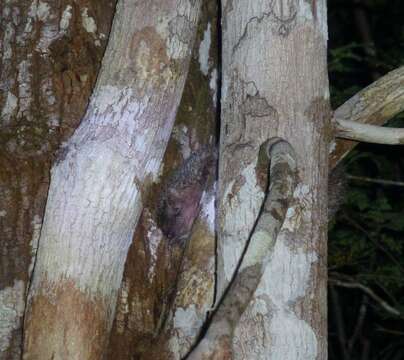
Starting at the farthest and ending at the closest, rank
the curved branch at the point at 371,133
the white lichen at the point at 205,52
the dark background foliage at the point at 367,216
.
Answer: the dark background foliage at the point at 367,216 → the white lichen at the point at 205,52 → the curved branch at the point at 371,133

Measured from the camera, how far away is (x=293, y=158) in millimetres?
1387

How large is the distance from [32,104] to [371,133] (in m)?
0.83

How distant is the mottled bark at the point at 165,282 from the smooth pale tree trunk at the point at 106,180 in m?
0.18

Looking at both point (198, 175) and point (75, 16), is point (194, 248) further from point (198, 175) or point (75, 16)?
point (75, 16)

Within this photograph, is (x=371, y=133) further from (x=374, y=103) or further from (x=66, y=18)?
(x=66, y=18)

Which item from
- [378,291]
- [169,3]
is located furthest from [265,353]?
[378,291]

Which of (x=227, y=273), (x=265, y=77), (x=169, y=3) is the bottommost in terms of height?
(x=227, y=273)

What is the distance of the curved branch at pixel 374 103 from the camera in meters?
1.74

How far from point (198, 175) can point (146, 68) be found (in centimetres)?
35

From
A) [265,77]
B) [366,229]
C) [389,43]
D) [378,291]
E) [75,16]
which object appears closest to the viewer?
[265,77]

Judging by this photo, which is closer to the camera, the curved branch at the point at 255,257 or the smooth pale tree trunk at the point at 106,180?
the curved branch at the point at 255,257

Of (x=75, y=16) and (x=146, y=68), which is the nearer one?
(x=146, y=68)

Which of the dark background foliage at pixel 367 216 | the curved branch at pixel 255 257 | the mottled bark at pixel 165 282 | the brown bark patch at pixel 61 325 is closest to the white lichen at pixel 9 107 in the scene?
the mottled bark at pixel 165 282

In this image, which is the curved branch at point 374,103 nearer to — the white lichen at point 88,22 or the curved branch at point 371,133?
the curved branch at point 371,133
